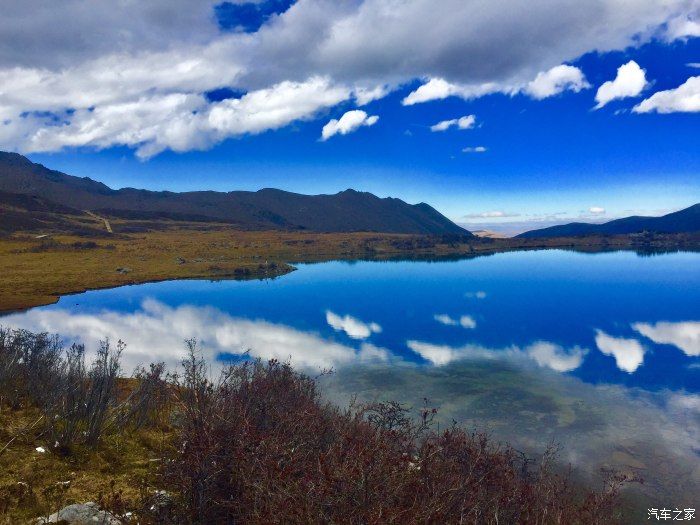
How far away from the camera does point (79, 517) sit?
33.3ft

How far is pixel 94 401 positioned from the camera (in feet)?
51.4

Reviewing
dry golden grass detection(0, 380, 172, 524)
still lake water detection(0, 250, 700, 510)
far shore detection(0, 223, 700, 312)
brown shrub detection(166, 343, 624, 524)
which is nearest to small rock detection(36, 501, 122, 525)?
dry golden grass detection(0, 380, 172, 524)

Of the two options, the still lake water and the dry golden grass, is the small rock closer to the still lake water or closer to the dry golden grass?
the dry golden grass

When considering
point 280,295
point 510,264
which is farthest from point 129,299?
point 510,264

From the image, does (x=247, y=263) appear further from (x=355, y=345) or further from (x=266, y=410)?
(x=266, y=410)

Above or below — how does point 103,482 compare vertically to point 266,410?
below

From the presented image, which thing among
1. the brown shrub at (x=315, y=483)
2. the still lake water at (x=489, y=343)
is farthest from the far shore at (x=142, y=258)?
the brown shrub at (x=315, y=483)

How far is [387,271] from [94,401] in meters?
108

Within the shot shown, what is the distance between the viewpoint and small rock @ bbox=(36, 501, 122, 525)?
998 centimetres

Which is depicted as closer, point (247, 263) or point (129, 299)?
point (129, 299)

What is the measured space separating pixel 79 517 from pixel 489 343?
4322 centimetres

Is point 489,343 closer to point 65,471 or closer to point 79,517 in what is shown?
point 65,471

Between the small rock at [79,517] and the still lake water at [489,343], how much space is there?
67.4 ft

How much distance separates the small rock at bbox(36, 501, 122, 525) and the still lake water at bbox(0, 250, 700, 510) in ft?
67.4
